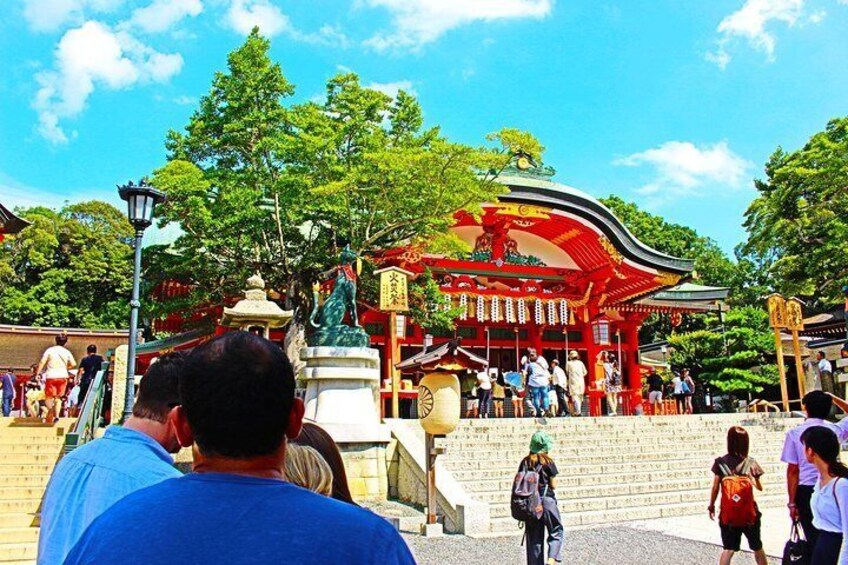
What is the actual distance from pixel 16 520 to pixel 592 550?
6469 millimetres

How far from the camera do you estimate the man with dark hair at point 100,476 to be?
6.59 feet

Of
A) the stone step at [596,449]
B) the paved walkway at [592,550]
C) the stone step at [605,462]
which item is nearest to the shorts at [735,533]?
the paved walkway at [592,550]

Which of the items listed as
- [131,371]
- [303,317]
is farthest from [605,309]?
[131,371]

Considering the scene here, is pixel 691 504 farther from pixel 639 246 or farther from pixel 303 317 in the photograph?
pixel 639 246

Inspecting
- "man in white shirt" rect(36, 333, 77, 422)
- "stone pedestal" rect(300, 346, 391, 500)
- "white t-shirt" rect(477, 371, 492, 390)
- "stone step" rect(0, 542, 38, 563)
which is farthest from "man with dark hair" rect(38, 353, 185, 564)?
"white t-shirt" rect(477, 371, 492, 390)

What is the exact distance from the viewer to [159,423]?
228 cm

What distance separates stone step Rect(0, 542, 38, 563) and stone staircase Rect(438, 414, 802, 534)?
16.7ft

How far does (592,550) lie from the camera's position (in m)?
7.37

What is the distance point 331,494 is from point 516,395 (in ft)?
56.5

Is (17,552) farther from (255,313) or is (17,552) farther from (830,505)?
(830,505)

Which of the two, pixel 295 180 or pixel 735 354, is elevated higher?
pixel 295 180

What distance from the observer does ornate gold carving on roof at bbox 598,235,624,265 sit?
20.8 meters

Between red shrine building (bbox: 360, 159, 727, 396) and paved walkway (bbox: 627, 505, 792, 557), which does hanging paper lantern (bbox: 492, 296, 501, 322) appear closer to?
red shrine building (bbox: 360, 159, 727, 396)

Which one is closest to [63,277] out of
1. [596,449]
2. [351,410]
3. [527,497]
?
[351,410]
